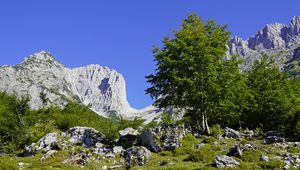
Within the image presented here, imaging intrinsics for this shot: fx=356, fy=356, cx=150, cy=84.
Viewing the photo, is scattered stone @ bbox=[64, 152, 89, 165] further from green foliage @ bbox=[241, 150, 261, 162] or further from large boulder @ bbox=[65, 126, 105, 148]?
green foliage @ bbox=[241, 150, 261, 162]

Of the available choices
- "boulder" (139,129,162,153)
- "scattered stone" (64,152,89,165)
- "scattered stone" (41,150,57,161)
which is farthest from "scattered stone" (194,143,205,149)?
"scattered stone" (41,150,57,161)

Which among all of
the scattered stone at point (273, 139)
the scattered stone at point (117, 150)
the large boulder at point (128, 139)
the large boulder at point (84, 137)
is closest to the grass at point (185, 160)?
the scattered stone at point (273, 139)

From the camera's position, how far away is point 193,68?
4075cm

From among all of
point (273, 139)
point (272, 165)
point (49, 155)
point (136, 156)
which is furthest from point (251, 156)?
point (49, 155)

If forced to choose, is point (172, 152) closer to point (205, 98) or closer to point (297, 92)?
point (205, 98)

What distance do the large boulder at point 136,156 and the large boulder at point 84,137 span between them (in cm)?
854

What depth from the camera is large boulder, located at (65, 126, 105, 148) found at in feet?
132

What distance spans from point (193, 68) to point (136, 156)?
1409 centimetres

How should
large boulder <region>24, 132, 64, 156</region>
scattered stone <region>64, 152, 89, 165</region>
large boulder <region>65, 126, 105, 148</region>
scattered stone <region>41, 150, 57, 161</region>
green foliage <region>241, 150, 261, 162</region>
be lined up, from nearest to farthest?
1. green foliage <region>241, 150, 261, 162</region>
2. scattered stone <region>64, 152, 89, 165</region>
3. scattered stone <region>41, 150, 57, 161</region>
4. large boulder <region>24, 132, 64, 156</region>
5. large boulder <region>65, 126, 105, 148</region>

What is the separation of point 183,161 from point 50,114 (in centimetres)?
6288

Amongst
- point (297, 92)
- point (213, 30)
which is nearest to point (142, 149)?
point (213, 30)

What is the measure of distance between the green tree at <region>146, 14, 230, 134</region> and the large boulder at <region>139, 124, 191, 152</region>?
5.00 metres

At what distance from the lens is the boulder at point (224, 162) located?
2525cm

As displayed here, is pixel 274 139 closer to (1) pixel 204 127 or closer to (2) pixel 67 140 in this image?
(1) pixel 204 127
